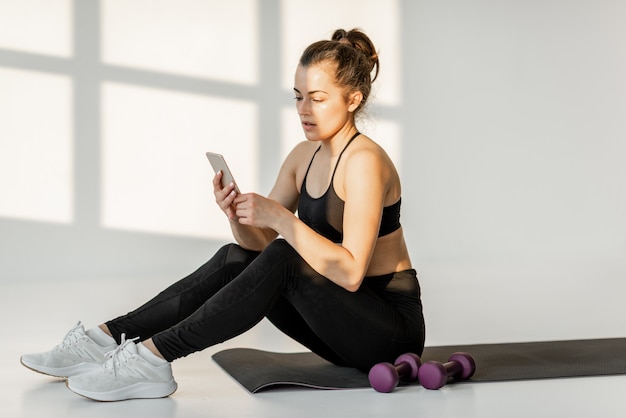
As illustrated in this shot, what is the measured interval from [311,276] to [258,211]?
7.7 inches

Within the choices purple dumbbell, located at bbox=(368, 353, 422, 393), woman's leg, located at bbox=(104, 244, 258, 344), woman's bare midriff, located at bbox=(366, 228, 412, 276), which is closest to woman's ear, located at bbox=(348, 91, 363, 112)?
woman's bare midriff, located at bbox=(366, 228, 412, 276)

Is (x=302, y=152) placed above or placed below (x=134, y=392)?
above

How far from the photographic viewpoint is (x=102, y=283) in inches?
200

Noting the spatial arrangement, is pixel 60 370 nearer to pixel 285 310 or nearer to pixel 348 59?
pixel 285 310

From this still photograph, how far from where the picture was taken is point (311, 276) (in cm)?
228

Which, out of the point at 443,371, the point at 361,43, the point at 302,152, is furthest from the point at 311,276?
the point at 361,43

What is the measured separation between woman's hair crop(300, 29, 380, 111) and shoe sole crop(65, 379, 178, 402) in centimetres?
86

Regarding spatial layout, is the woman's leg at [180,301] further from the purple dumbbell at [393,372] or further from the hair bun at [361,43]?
the hair bun at [361,43]

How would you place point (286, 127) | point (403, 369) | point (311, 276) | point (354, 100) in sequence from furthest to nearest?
point (286, 127), point (354, 100), point (403, 369), point (311, 276)

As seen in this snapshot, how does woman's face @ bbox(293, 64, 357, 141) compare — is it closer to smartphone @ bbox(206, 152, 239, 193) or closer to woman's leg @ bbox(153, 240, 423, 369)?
smartphone @ bbox(206, 152, 239, 193)

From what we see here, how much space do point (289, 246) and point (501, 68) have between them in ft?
13.1

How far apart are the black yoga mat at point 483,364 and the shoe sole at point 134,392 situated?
22cm

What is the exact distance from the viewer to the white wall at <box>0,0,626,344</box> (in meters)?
5.31

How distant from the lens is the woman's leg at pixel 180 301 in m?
2.54
